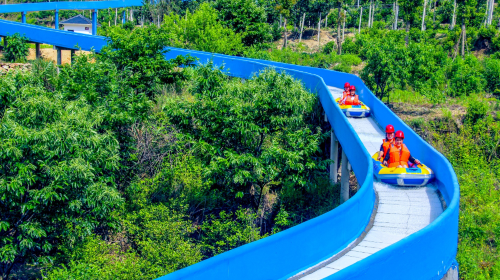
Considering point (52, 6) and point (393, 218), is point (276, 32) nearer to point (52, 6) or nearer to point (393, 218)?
point (52, 6)

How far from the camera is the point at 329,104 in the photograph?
1617 centimetres

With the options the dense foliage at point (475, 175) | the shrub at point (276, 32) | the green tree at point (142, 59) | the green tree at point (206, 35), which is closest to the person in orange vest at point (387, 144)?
the dense foliage at point (475, 175)

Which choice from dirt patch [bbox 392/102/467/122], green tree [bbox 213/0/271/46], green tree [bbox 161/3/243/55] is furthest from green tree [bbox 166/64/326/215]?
green tree [bbox 213/0/271/46]

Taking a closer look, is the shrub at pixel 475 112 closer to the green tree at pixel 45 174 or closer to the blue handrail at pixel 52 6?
the green tree at pixel 45 174

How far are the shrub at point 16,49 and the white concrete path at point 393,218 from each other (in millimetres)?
30826

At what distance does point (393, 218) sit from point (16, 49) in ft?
108

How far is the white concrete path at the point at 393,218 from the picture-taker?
25.1 ft

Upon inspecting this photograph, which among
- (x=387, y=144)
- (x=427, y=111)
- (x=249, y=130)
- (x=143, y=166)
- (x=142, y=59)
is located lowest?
(x=143, y=166)

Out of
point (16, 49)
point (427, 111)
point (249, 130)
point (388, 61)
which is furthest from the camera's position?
point (16, 49)

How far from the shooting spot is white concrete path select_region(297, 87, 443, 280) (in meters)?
7.64

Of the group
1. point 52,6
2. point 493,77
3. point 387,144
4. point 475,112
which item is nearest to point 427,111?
point 475,112

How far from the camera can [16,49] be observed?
3475 cm

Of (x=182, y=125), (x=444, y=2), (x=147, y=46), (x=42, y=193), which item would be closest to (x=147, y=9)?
(x=444, y=2)

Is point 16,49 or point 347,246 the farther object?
point 16,49
